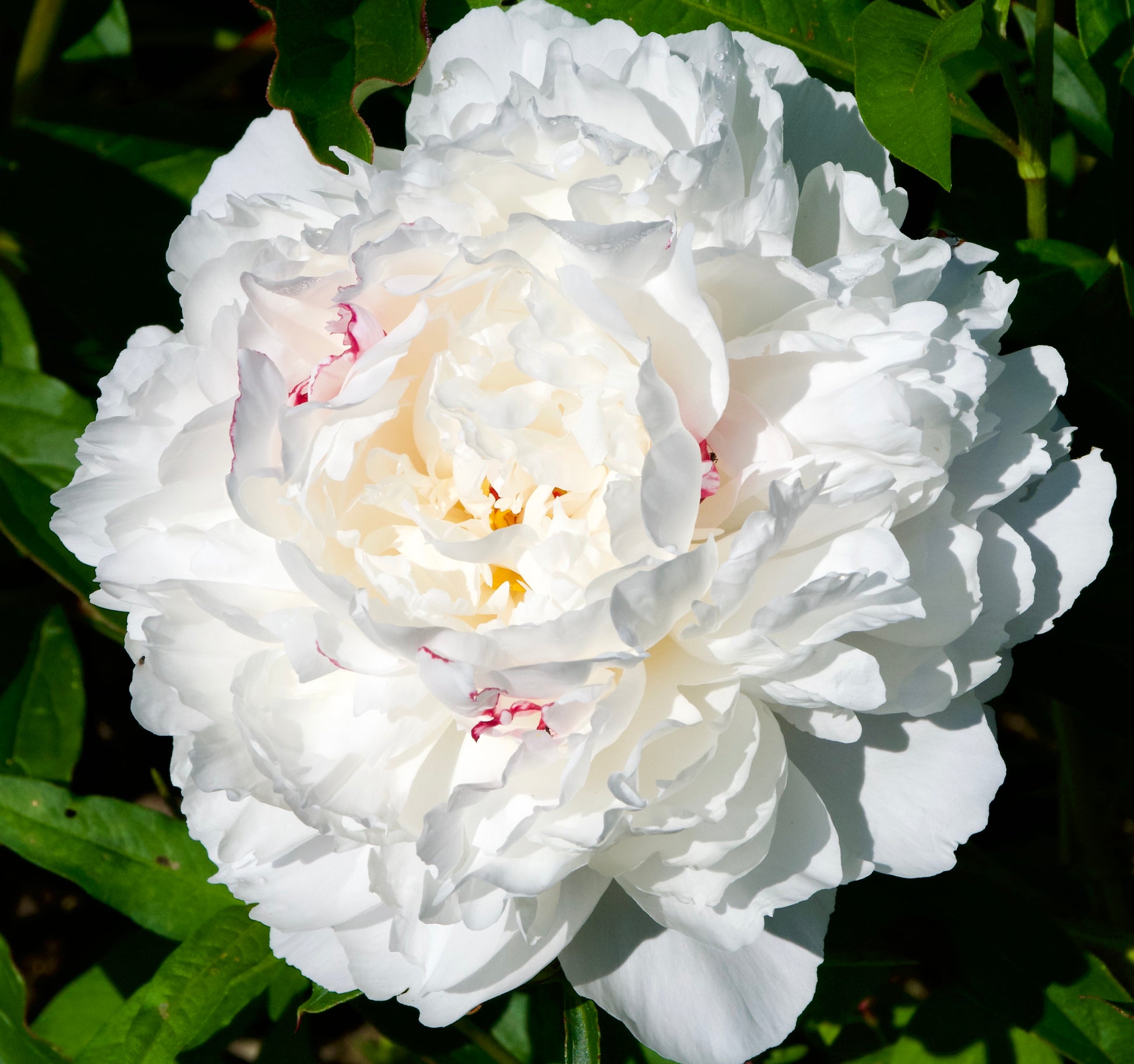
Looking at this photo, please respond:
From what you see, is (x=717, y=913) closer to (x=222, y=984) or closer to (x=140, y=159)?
(x=222, y=984)

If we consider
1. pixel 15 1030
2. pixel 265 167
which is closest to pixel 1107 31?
pixel 265 167

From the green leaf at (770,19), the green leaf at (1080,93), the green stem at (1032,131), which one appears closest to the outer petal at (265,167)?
the green leaf at (770,19)

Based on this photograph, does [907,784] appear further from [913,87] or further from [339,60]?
[339,60]

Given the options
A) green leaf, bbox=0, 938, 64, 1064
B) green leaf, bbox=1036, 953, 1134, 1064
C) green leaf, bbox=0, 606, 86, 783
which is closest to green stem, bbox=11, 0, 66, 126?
green leaf, bbox=0, 606, 86, 783

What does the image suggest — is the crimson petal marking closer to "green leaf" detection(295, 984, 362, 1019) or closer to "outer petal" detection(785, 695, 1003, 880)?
"outer petal" detection(785, 695, 1003, 880)

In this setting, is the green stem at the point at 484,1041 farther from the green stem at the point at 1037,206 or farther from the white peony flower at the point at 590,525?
the green stem at the point at 1037,206

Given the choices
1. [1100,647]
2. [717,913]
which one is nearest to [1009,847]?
[1100,647]
